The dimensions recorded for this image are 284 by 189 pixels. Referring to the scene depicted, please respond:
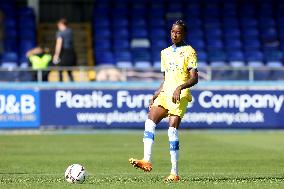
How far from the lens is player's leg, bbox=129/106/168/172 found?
1113cm

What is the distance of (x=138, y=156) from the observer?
16.4m

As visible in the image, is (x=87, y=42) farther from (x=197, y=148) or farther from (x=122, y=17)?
(x=197, y=148)

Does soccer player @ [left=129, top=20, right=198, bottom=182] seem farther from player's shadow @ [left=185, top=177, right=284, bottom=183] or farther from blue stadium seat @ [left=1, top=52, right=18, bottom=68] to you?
blue stadium seat @ [left=1, top=52, right=18, bottom=68]

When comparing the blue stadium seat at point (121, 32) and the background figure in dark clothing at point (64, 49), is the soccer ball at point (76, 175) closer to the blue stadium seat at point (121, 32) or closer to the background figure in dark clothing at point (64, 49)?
the background figure in dark clothing at point (64, 49)

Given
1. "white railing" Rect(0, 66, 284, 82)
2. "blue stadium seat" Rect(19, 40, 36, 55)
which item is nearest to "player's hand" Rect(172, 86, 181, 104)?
"white railing" Rect(0, 66, 284, 82)

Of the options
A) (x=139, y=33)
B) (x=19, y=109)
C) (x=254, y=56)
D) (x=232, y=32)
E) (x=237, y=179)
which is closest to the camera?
(x=237, y=179)

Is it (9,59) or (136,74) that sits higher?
(9,59)

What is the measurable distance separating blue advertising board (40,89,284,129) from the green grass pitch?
299mm

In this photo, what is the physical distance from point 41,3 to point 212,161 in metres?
19.1

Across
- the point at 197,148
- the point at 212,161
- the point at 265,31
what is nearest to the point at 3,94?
the point at 197,148

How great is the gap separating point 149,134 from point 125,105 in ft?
38.5

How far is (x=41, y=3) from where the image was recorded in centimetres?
3322

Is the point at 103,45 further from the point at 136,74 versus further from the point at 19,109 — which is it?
the point at 19,109

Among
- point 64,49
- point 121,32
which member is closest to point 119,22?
point 121,32
